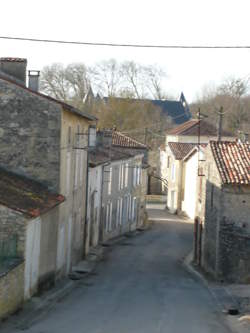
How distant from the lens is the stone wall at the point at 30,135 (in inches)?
872

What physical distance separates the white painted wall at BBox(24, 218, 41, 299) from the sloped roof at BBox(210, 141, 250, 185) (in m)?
9.25

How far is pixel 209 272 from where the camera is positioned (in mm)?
28016

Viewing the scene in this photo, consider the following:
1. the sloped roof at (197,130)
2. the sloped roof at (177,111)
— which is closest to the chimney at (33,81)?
the sloped roof at (197,130)

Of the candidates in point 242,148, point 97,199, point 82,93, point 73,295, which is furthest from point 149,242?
point 82,93

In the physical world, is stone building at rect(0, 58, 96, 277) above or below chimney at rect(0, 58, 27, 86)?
below

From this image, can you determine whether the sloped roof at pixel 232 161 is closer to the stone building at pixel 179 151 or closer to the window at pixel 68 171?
the window at pixel 68 171

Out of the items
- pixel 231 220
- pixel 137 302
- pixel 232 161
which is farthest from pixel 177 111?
pixel 137 302

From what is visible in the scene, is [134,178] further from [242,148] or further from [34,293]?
[34,293]

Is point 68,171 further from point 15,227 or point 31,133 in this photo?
point 15,227

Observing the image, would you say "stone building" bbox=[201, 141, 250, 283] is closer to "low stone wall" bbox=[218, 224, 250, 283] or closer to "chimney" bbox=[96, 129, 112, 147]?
"low stone wall" bbox=[218, 224, 250, 283]

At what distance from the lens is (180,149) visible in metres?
62.7

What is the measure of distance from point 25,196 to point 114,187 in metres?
22.7

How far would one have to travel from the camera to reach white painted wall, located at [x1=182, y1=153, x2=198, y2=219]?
176 feet

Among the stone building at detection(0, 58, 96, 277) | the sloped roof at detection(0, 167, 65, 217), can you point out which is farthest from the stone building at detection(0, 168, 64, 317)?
the stone building at detection(0, 58, 96, 277)
